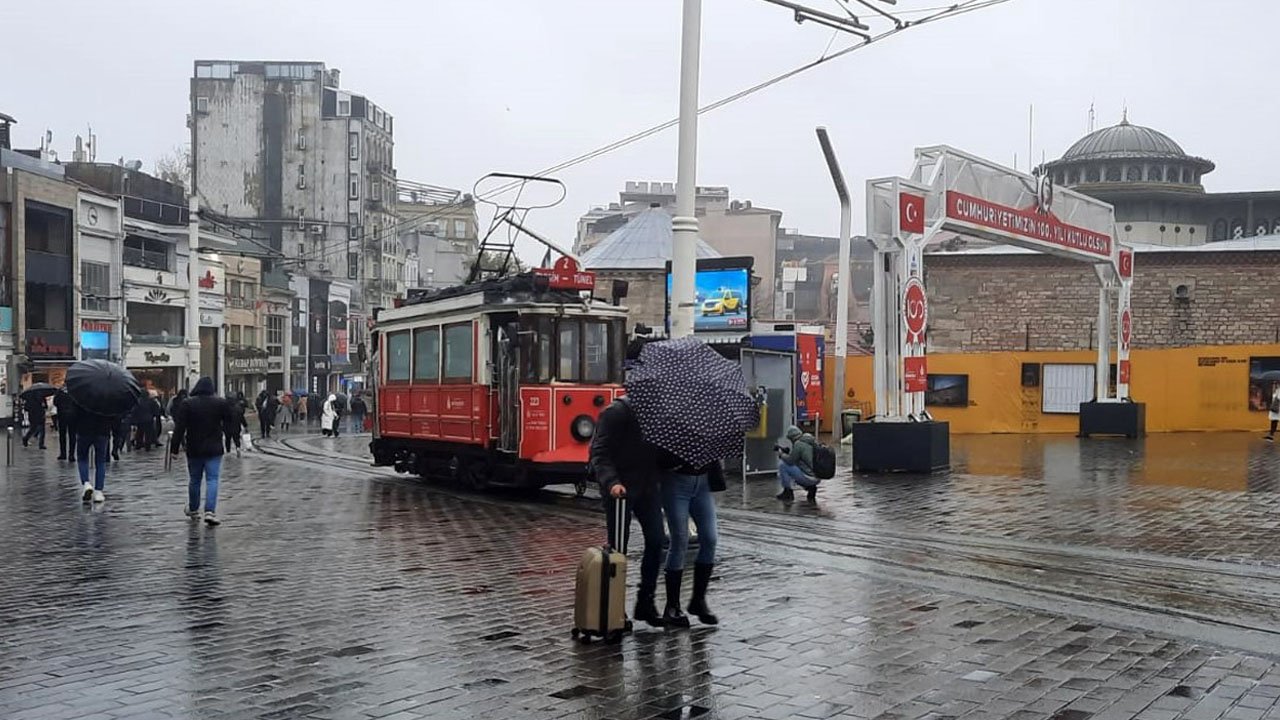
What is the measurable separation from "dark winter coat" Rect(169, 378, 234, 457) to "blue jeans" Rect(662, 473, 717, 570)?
22.6 ft

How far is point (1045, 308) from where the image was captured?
37.9m

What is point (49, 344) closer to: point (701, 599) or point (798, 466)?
point (798, 466)

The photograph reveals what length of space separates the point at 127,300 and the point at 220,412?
4286cm

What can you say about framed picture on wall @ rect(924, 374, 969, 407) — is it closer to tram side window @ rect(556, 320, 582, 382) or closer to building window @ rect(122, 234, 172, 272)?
tram side window @ rect(556, 320, 582, 382)

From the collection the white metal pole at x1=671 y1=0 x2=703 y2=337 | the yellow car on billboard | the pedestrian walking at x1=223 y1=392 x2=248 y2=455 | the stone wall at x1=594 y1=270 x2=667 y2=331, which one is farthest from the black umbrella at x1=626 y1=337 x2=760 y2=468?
the stone wall at x1=594 y1=270 x2=667 y2=331

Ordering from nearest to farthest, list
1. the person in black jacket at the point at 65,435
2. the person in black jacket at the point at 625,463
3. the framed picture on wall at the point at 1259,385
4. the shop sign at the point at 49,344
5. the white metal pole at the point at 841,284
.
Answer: the person in black jacket at the point at 625,463, the person in black jacket at the point at 65,435, the white metal pole at the point at 841,284, the framed picture on wall at the point at 1259,385, the shop sign at the point at 49,344

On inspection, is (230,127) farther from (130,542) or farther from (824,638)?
(824,638)

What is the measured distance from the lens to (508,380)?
15.8 meters

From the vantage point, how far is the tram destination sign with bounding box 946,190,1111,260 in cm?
2071

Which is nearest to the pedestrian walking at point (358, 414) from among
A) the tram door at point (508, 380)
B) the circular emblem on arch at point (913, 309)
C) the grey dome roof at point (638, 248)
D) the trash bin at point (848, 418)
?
the grey dome roof at point (638, 248)

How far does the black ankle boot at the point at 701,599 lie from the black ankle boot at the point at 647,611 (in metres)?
0.24

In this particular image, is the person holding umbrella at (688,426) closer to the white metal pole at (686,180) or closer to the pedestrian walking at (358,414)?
the white metal pole at (686,180)

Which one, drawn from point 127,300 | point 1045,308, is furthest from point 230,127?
point 1045,308

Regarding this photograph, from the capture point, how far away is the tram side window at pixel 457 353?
54.4ft
